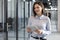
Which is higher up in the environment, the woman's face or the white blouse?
the woman's face

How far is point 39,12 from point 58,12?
750 cm

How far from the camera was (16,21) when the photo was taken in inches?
229

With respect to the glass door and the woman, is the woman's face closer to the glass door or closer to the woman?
the woman

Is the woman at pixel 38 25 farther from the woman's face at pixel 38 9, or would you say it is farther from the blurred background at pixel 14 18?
the blurred background at pixel 14 18

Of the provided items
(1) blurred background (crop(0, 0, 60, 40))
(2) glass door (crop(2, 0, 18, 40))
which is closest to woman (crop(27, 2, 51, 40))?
(1) blurred background (crop(0, 0, 60, 40))

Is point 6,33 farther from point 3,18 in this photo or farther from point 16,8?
point 16,8

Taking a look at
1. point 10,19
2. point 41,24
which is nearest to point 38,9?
point 41,24

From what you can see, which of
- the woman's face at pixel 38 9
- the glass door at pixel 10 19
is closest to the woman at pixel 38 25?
the woman's face at pixel 38 9

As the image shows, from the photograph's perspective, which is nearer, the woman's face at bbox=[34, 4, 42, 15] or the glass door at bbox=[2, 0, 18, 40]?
the woman's face at bbox=[34, 4, 42, 15]

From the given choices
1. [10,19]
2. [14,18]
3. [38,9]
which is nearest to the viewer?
[38,9]

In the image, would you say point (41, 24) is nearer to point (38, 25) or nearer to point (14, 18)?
point (38, 25)

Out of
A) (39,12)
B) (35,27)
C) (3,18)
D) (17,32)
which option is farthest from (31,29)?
(17,32)

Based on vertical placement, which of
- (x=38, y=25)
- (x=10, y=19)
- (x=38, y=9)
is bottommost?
(x=10, y=19)

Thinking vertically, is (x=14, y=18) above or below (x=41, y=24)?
below
